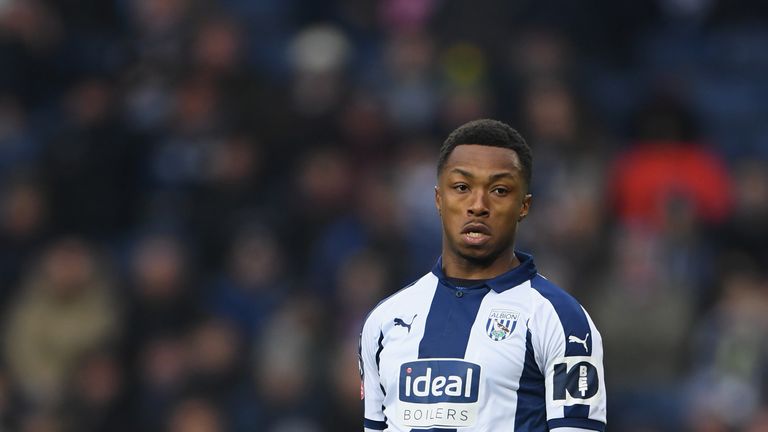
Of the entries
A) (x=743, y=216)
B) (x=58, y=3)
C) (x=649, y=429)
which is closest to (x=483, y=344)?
(x=649, y=429)

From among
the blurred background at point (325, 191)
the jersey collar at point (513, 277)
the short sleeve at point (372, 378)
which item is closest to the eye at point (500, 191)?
the jersey collar at point (513, 277)

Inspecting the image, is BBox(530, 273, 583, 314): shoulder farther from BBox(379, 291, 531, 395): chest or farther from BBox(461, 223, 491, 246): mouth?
BBox(461, 223, 491, 246): mouth

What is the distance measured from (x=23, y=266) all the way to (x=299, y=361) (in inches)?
103

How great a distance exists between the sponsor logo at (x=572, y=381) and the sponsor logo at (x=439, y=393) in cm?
23

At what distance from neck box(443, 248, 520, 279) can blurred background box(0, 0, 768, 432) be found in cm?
496

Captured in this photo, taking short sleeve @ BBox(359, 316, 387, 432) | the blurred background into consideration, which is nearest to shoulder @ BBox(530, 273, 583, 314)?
short sleeve @ BBox(359, 316, 387, 432)

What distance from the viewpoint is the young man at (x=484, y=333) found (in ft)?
14.3

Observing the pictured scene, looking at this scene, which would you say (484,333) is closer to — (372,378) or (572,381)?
(572,381)

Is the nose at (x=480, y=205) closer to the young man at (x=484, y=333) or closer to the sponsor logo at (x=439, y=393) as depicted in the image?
the young man at (x=484, y=333)

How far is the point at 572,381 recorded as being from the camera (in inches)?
170

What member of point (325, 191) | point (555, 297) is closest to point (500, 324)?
point (555, 297)

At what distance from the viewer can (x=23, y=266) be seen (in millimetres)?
11445

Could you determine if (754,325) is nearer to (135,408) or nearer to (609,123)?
(609,123)

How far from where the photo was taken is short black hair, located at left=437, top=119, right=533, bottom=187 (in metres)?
4.50
